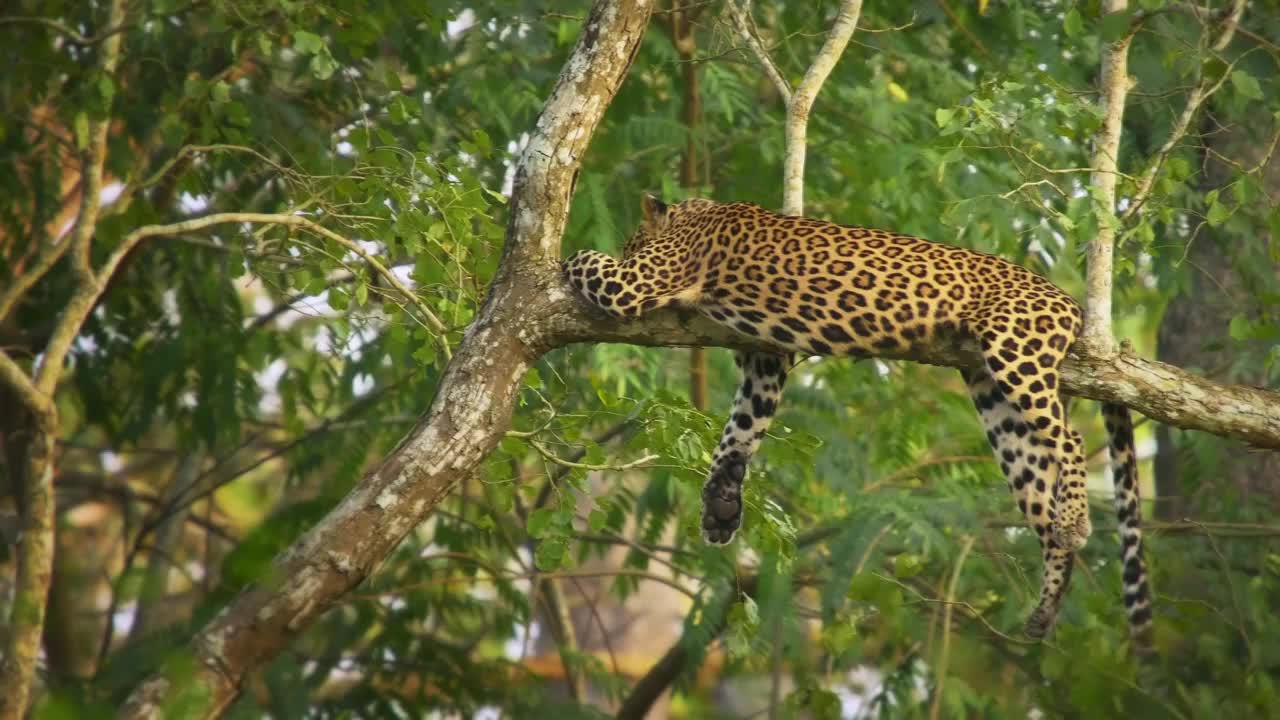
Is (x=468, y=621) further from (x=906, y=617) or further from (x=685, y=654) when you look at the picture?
(x=906, y=617)

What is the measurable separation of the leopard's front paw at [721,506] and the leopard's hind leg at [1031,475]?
4.22ft

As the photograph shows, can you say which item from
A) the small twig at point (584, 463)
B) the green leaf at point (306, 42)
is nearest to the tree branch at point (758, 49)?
the small twig at point (584, 463)

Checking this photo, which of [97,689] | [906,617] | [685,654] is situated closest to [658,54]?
[685,654]

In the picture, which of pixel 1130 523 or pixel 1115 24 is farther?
pixel 1130 523

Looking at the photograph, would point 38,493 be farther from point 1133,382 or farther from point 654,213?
point 1133,382

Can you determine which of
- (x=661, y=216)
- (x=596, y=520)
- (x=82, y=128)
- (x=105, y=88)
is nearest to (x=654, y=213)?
(x=661, y=216)

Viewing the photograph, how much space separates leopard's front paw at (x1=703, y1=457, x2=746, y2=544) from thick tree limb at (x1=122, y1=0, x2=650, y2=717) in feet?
5.51

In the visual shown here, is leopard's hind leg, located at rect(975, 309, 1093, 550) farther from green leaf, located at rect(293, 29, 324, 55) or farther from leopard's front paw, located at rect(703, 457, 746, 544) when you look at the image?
green leaf, located at rect(293, 29, 324, 55)

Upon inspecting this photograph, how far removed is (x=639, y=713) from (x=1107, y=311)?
5.68 m

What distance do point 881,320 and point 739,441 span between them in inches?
54.0

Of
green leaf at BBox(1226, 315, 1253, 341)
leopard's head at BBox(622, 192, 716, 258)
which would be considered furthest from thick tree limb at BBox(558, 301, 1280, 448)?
leopard's head at BBox(622, 192, 716, 258)

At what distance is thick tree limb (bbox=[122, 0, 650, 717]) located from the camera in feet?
20.1

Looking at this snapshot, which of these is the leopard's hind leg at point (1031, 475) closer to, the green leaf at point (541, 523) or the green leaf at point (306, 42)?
the green leaf at point (541, 523)

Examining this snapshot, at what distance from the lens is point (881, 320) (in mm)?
7270
